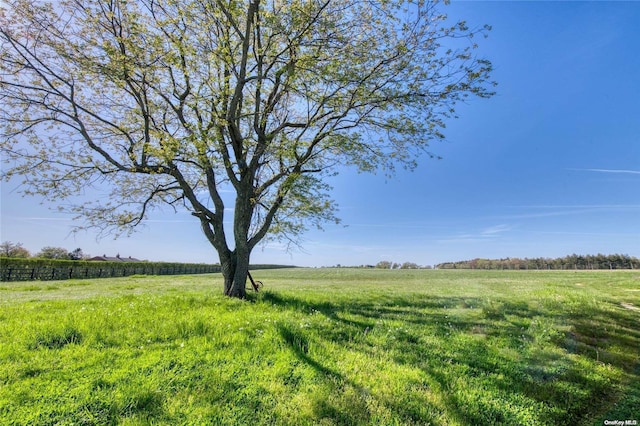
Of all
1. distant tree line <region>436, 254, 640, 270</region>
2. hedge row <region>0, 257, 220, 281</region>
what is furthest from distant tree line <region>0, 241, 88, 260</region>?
distant tree line <region>436, 254, 640, 270</region>

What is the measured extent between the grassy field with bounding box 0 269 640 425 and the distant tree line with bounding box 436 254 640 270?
11263 centimetres

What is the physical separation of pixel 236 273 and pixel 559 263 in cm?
13509

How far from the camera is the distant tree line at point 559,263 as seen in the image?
107 meters

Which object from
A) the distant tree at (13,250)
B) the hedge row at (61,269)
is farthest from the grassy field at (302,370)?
the distant tree at (13,250)

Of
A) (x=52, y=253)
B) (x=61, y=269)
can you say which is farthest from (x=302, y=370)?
(x=52, y=253)

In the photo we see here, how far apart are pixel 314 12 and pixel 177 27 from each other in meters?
5.46

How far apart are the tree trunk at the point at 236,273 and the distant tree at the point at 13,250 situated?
79.0 meters

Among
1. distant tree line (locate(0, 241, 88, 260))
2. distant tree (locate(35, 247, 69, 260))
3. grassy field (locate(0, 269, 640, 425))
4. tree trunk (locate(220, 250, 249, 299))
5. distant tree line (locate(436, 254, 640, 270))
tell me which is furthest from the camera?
distant tree line (locate(436, 254, 640, 270))

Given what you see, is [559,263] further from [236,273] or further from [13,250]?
[13,250]

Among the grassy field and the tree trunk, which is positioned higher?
the tree trunk

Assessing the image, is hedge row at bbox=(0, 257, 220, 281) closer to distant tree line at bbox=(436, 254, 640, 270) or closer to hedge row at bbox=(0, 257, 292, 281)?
hedge row at bbox=(0, 257, 292, 281)

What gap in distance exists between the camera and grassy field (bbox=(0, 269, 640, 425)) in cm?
434

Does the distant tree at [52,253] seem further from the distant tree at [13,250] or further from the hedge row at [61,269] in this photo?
the hedge row at [61,269]

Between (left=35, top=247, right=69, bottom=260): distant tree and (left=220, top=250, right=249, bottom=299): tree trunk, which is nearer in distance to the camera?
(left=220, top=250, right=249, bottom=299): tree trunk
